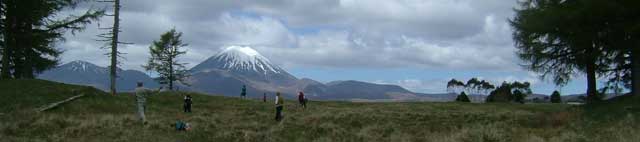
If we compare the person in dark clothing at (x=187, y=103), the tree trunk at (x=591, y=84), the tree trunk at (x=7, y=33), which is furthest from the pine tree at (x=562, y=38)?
the tree trunk at (x=7, y=33)

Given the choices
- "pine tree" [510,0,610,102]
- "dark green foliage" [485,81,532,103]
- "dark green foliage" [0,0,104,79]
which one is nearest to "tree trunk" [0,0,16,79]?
"dark green foliage" [0,0,104,79]

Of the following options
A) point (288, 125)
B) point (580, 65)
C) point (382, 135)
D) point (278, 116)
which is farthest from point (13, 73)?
point (580, 65)

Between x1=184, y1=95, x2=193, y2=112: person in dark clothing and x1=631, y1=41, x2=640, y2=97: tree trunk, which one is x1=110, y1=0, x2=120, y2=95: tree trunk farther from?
x1=631, y1=41, x2=640, y2=97: tree trunk

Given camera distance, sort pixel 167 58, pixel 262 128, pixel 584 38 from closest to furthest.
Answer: pixel 262 128
pixel 584 38
pixel 167 58

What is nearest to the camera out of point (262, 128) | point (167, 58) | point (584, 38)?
point (262, 128)

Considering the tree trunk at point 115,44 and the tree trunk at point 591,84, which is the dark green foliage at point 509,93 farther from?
the tree trunk at point 115,44

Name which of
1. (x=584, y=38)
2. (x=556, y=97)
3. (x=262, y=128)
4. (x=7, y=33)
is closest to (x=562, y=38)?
(x=584, y=38)

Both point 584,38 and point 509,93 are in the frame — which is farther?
point 509,93

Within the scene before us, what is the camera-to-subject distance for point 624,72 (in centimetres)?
3241

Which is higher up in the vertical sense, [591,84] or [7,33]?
[7,33]

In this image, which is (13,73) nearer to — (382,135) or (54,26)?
(54,26)

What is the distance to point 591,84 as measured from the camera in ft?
113

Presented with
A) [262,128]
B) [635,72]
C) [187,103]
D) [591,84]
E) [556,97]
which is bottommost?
[262,128]

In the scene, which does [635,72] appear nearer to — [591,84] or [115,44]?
[591,84]
